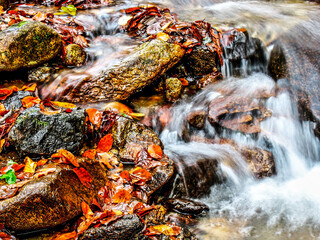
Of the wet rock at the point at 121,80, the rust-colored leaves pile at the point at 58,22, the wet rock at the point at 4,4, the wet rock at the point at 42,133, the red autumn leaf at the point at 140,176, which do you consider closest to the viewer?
the wet rock at the point at 42,133

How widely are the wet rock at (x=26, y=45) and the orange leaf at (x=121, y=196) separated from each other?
141 inches

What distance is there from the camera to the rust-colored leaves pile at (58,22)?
6.43 m

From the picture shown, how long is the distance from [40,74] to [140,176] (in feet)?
11.3

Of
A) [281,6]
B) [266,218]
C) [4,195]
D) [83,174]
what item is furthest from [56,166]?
[281,6]

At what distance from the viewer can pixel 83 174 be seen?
3539mm

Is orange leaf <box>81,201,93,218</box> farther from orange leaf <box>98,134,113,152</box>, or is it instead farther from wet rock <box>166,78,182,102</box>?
wet rock <box>166,78,182,102</box>

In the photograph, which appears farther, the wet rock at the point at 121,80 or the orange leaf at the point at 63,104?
the wet rock at the point at 121,80

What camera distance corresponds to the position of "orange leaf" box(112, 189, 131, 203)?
357 centimetres

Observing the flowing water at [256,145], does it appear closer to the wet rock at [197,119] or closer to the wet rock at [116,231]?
the wet rock at [197,119]

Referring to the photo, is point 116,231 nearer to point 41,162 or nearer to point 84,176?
point 84,176

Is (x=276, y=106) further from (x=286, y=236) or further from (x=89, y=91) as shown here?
(x=89, y=91)

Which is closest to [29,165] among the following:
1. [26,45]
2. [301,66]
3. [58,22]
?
[26,45]

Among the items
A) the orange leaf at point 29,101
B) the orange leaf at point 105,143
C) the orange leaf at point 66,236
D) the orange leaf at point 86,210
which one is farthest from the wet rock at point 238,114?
the orange leaf at point 29,101

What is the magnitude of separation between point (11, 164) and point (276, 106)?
5202 mm
